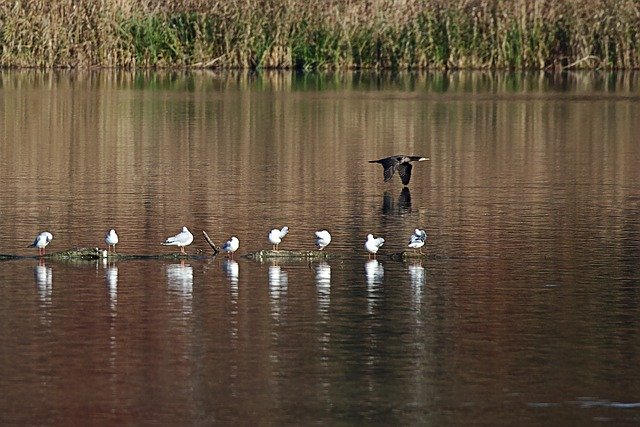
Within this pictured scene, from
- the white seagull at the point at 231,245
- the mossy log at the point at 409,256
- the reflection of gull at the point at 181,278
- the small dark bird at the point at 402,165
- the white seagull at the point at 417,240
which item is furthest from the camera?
the small dark bird at the point at 402,165

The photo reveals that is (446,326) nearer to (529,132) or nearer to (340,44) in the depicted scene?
(529,132)

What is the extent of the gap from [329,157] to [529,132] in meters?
6.31

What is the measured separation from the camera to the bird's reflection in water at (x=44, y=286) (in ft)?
43.5

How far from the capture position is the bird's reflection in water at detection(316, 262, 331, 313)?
45.4 ft

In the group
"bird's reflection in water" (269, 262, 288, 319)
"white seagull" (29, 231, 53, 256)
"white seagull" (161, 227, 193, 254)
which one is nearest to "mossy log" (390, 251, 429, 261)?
"bird's reflection in water" (269, 262, 288, 319)

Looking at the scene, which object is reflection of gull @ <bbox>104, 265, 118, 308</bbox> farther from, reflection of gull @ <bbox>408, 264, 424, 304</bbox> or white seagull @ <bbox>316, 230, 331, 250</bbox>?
reflection of gull @ <bbox>408, 264, 424, 304</bbox>

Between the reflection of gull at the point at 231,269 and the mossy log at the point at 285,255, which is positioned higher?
the mossy log at the point at 285,255

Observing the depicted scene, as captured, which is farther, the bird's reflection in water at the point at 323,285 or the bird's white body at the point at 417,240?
the bird's white body at the point at 417,240

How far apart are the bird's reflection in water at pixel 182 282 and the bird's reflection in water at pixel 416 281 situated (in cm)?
181

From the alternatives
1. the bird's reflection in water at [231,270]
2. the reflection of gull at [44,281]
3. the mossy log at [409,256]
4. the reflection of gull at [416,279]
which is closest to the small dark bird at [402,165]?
the mossy log at [409,256]

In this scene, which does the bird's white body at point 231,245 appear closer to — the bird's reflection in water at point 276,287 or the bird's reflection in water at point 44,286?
the bird's reflection in water at point 276,287

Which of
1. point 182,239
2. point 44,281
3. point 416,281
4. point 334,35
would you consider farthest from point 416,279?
point 334,35

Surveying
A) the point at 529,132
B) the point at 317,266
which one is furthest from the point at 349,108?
the point at 317,266

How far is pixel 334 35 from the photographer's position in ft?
152
